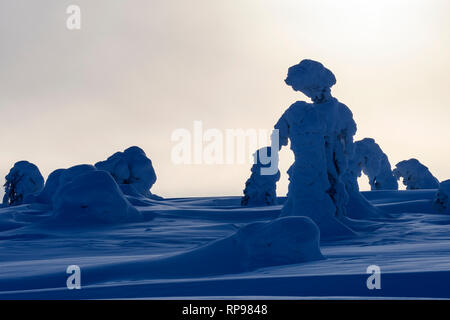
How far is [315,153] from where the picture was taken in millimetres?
14180

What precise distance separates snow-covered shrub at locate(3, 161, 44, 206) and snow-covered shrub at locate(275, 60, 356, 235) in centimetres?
1836

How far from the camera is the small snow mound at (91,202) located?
653 inches

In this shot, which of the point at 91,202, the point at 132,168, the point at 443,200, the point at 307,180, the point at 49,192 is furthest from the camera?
the point at 132,168

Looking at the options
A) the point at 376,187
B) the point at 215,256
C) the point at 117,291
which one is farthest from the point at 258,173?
the point at 117,291

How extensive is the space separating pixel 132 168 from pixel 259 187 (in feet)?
22.4

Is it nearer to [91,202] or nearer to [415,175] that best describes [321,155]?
[91,202]

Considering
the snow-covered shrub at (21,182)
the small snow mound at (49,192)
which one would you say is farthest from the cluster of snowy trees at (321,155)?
the snow-covered shrub at (21,182)

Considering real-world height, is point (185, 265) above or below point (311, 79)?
below

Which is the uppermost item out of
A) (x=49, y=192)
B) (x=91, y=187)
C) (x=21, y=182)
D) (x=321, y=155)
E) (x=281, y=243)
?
(x=321, y=155)

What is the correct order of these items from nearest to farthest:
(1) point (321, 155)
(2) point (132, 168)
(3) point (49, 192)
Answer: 1. (1) point (321, 155)
2. (3) point (49, 192)
3. (2) point (132, 168)

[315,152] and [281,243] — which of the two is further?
[315,152]

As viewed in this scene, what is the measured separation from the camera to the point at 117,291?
5684 mm

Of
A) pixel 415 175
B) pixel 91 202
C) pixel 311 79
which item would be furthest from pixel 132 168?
pixel 415 175

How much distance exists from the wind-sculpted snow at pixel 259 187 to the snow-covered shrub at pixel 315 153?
7.58m
